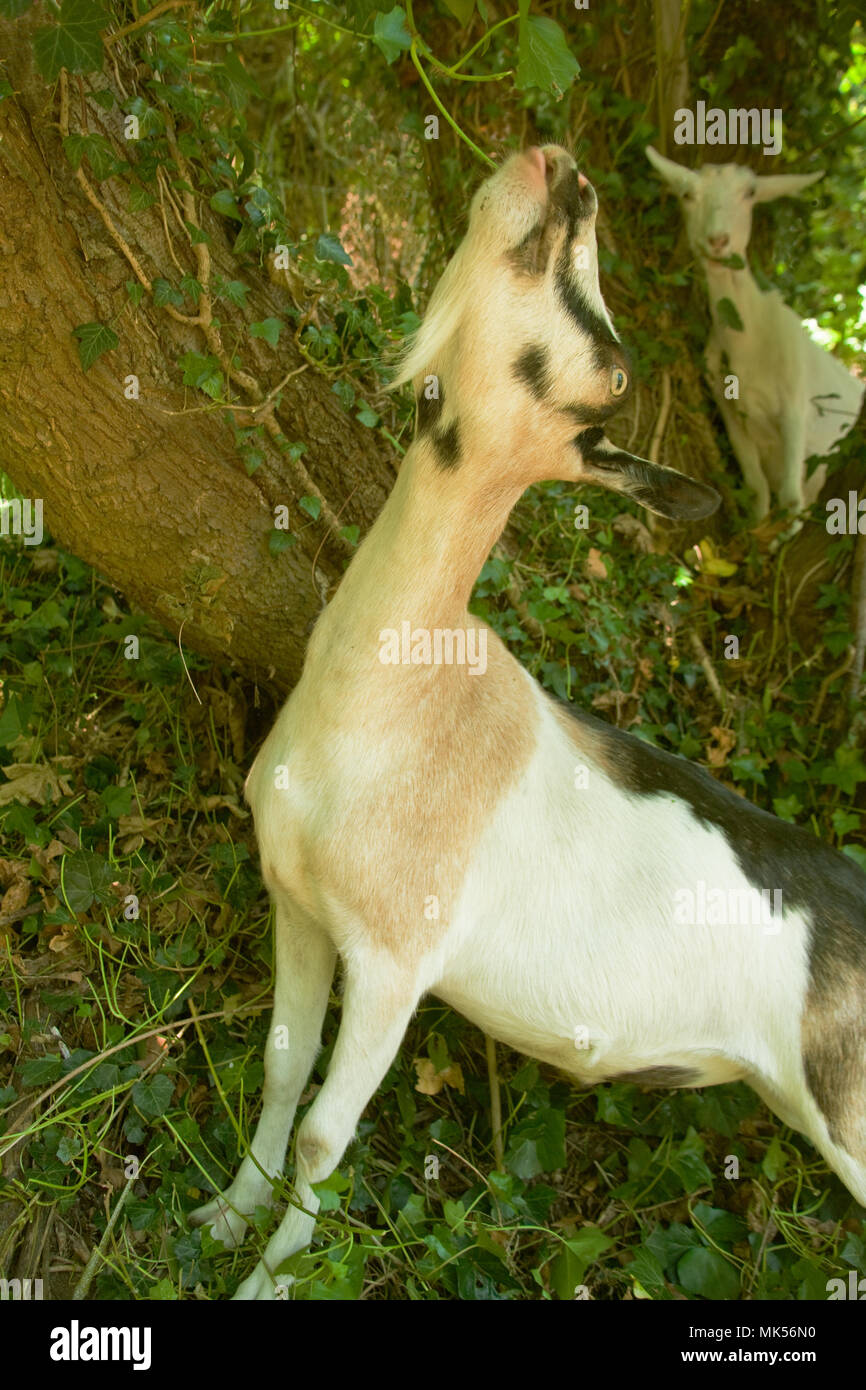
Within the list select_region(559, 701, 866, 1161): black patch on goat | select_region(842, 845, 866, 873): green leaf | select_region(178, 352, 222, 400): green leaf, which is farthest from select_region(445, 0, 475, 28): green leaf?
select_region(842, 845, 866, 873): green leaf

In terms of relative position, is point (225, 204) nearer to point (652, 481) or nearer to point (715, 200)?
point (652, 481)

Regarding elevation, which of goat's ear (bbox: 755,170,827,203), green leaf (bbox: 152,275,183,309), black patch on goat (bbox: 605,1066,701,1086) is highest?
goat's ear (bbox: 755,170,827,203)

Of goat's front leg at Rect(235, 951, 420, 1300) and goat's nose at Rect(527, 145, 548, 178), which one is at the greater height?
goat's nose at Rect(527, 145, 548, 178)

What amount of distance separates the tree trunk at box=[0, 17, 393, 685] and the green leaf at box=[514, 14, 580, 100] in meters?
1.11

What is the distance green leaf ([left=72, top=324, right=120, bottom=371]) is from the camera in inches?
119

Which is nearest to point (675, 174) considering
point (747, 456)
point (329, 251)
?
point (747, 456)

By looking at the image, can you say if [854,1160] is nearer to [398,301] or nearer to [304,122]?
[398,301]

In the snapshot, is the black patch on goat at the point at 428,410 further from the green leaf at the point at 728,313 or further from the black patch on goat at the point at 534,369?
the green leaf at the point at 728,313

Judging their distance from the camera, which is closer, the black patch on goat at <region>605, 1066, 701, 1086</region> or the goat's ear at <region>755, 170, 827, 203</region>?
the black patch on goat at <region>605, 1066, 701, 1086</region>

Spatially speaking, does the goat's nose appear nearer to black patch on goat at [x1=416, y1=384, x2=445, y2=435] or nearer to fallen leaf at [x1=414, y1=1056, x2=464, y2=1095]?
black patch on goat at [x1=416, y1=384, x2=445, y2=435]

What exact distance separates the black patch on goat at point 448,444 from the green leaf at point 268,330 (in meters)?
1.08

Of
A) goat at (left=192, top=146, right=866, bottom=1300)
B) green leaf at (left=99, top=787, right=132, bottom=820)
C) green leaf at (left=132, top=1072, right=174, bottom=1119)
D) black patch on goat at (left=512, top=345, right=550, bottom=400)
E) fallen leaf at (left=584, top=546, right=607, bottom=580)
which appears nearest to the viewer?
black patch on goat at (left=512, top=345, right=550, bottom=400)

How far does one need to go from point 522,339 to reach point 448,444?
28cm
